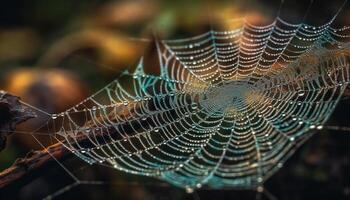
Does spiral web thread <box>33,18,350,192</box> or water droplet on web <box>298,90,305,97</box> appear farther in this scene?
water droplet on web <box>298,90,305,97</box>

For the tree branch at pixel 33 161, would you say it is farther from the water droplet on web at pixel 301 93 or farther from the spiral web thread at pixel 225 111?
the water droplet on web at pixel 301 93

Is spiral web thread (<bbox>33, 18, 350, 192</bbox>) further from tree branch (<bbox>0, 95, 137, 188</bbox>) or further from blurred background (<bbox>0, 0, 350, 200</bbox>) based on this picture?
blurred background (<bbox>0, 0, 350, 200</bbox>)

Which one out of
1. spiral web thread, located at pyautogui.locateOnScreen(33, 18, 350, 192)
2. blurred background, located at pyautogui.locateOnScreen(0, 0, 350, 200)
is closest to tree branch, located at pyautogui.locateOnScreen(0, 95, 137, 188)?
spiral web thread, located at pyautogui.locateOnScreen(33, 18, 350, 192)

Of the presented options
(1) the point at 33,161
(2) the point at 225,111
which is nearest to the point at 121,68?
(2) the point at 225,111

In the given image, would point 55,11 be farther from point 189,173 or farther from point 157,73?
point 189,173

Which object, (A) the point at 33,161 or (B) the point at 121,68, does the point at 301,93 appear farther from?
(B) the point at 121,68

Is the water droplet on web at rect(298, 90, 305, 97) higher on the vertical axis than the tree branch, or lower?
higher
